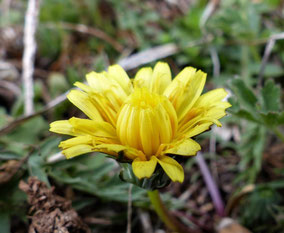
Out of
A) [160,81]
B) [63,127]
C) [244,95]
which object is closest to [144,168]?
[63,127]

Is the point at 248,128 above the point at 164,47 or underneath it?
underneath

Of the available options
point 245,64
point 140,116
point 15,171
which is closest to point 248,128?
point 245,64

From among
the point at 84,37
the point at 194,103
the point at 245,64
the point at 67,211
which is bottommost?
the point at 67,211

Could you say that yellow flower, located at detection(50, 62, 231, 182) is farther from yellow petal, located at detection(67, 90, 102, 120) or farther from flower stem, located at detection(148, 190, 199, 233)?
flower stem, located at detection(148, 190, 199, 233)

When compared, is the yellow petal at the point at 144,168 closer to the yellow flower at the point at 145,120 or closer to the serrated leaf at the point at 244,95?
the yellow flower at the point at 145,120

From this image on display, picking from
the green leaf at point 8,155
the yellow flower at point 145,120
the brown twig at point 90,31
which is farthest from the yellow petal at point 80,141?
the brown twig at point 90,31

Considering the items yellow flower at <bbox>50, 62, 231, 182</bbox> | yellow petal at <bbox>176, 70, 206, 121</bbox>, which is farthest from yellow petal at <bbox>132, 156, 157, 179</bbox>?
yellow petal at <bbox>176, 70, 206, 121</bbox>

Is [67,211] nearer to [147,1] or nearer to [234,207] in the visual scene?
[234,207]
